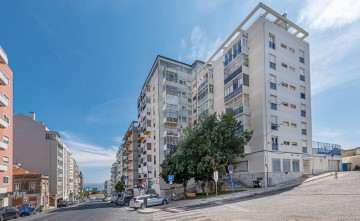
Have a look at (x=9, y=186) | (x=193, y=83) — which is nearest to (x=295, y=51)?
(x=193, y=83)

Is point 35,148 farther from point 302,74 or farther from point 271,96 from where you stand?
point 302,74

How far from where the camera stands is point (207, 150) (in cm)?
2930

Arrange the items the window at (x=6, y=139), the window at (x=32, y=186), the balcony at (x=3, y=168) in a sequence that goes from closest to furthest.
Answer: the balcony at (x=3, y=168) → the window at (x=6, y=139) → the window at (x=32, y=186)

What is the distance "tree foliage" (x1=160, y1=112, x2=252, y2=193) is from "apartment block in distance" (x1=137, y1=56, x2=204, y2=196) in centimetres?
1795

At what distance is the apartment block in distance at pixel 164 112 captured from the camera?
52406 mm

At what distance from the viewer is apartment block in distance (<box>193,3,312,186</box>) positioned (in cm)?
3459

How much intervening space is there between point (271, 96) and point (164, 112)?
2410 centimetres

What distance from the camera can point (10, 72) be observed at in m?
40.2

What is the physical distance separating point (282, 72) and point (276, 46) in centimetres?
381

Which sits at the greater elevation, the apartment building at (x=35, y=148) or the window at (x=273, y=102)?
the window at (x=273, y=102)

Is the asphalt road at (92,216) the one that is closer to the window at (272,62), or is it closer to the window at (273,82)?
the window at (273,82)

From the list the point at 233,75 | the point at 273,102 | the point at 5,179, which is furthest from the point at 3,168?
the point at 273,102

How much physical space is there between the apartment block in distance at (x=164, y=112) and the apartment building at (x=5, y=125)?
23.9 m

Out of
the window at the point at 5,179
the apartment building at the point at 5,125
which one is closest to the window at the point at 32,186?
the apartment building at the point at 5,125
